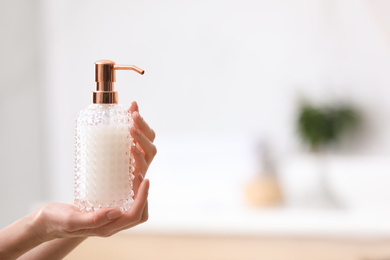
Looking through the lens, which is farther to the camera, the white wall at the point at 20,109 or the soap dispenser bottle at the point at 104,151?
the white wall at the point at 20,109

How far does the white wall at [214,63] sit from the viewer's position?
2123 millimetres

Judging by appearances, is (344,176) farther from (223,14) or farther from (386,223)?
(223,14)

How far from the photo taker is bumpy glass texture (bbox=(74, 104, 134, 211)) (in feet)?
1.56

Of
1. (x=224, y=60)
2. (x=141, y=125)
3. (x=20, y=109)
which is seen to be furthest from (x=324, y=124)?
(x=141, y=125)

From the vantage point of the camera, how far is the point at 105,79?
18.6 inches

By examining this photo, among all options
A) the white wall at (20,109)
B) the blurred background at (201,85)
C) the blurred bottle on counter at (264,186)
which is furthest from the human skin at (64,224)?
the white wall at (20,109)

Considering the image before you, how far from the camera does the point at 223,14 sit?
2195 millimetres

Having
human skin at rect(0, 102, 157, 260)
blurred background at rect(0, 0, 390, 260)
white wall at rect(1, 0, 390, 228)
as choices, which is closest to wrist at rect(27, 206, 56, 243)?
human skin at rect(0, 102, 157, 260)

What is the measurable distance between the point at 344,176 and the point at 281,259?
77cm

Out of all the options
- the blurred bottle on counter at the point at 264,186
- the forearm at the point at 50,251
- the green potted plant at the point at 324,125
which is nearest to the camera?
the forearm at the point at 50,251

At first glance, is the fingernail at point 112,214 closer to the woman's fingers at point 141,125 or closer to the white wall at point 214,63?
the woman's fingers at point 141,125

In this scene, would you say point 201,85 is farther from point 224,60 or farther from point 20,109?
point 20,109

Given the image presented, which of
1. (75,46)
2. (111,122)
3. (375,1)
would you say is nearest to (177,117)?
(75,46)

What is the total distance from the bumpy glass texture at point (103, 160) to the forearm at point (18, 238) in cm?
6
